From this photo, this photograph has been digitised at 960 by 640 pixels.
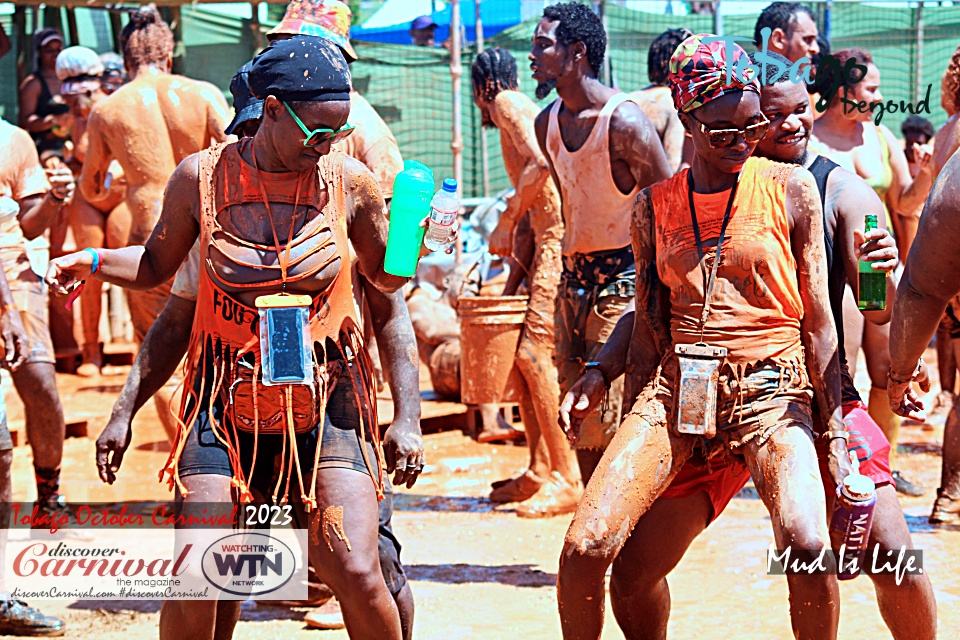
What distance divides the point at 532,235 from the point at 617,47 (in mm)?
6063

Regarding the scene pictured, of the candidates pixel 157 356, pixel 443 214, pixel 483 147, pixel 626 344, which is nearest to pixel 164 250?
pixel 157 356

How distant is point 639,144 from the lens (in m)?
5.55

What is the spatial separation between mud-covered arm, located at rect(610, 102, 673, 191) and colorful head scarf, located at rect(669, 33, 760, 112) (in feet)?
6.08

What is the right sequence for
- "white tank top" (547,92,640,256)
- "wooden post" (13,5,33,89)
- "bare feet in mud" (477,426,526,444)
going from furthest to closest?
"wooden post" (13,5,33,89), "bare feet in mud" (477,426,526,444), "white tank top" (547,92,640,256)

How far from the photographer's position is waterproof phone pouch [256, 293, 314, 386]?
134 inches

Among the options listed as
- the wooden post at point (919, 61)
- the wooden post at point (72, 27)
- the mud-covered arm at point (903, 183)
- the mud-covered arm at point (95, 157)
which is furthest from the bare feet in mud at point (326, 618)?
the wooden post at point (72, 27)

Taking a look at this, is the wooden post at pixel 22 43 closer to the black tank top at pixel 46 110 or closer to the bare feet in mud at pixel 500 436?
the black tank top at pixel 46 110

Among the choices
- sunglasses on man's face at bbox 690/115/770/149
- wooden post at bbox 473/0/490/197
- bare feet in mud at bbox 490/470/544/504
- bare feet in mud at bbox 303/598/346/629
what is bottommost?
bare feet in mud at bbox 490/470/544/504

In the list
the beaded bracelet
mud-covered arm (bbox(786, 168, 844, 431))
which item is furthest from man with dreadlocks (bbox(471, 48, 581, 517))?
the beaded bracelet

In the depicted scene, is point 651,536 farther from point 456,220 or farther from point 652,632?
point 456,220

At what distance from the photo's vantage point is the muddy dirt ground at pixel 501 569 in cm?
488

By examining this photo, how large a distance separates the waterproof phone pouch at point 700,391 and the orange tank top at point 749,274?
60 mm

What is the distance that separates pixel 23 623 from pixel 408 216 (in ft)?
8.84

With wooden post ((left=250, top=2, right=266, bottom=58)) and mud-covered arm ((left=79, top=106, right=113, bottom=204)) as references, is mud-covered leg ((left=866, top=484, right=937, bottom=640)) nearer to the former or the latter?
mud-covered arm ((left=79, top=106, right=113, bottom=204))
